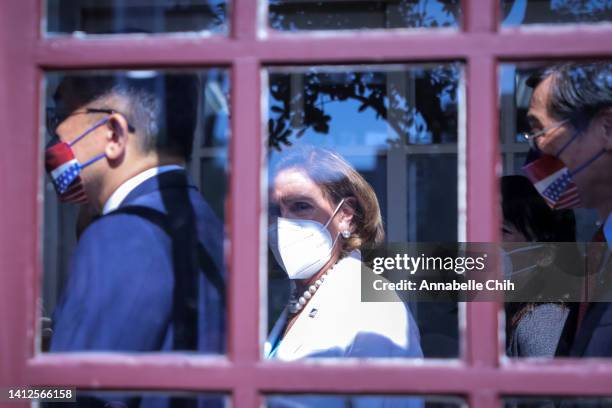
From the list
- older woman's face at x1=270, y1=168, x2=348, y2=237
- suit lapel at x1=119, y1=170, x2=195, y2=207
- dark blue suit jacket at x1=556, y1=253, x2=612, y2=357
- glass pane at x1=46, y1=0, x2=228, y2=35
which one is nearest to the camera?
glass pane at x1=46, y1=0, x2=228, y2=35

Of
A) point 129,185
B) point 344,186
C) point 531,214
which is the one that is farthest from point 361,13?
point 129,185

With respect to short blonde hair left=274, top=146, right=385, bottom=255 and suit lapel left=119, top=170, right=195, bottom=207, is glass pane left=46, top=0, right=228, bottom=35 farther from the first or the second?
short blonde hair left=274, top=146, right=385, bottom=255

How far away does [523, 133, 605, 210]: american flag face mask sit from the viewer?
2.09 metres

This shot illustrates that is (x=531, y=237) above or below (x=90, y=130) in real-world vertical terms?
below

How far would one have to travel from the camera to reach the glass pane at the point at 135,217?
144 centimetres

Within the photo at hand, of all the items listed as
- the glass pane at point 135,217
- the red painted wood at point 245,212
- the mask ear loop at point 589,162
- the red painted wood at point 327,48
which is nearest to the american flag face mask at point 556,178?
the mask ear loop at point 589,162

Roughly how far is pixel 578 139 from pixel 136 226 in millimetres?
1211

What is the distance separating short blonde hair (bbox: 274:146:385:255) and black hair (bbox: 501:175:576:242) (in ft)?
1.57

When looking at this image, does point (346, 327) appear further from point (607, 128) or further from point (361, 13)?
point (361, 13)

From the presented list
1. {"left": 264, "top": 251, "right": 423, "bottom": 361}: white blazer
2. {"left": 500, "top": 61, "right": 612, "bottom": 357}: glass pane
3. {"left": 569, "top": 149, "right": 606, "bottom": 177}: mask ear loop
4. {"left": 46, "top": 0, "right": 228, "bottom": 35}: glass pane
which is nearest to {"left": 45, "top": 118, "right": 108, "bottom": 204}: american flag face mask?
{"left": 46, "top": 0, "right": 228, "bottom": 35}: glass pane

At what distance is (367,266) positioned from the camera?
2.34 meters

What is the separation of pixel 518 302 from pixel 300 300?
30.1 inches

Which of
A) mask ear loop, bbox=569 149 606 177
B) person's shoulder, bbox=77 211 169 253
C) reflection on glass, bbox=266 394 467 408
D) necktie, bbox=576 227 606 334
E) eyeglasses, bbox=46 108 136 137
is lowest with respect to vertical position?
reflection on glass, bbox=266 394 467 408

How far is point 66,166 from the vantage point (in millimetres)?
1693
